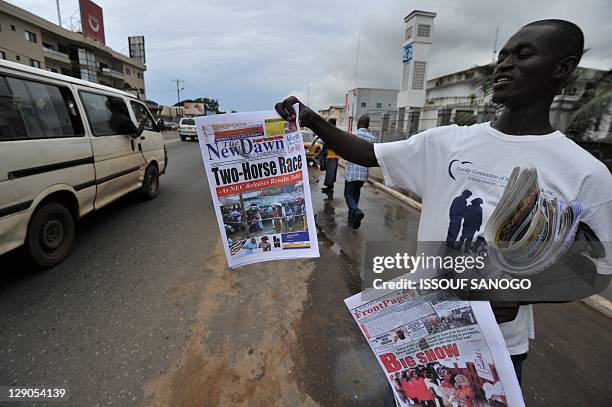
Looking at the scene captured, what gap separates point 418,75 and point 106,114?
62.4ft

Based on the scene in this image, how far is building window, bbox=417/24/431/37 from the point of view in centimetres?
1853

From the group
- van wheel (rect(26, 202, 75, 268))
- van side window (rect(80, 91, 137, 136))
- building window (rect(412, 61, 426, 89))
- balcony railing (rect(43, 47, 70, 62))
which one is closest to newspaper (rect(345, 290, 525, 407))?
van wheel (rect(26, 202, 75, 268))

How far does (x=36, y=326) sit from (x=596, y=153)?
32.5ft

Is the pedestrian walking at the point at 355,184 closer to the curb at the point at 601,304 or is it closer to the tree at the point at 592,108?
the curb at the point at 601,304

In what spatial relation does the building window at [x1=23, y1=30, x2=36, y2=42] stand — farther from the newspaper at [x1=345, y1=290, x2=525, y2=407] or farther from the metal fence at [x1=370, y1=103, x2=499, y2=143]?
the newspaper at [x1=345, y1=290, x2=525, y2=407]

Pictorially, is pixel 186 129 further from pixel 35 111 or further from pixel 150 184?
pixel 35 111

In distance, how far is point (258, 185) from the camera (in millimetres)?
1345

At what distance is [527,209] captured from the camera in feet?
2.36

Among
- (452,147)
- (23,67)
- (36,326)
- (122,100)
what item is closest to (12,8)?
(122,100)

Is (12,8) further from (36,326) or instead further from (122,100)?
(36,326)

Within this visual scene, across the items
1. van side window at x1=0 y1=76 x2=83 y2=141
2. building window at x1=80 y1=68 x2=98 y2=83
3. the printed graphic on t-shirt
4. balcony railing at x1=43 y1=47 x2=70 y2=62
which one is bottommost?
the printed graphic on t-shirt

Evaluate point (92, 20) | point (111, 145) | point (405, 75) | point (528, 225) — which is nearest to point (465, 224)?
point (528, 225)

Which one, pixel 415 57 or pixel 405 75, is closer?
pixel 415 57

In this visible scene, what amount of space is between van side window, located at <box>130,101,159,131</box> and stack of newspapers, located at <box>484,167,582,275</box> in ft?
19.8
